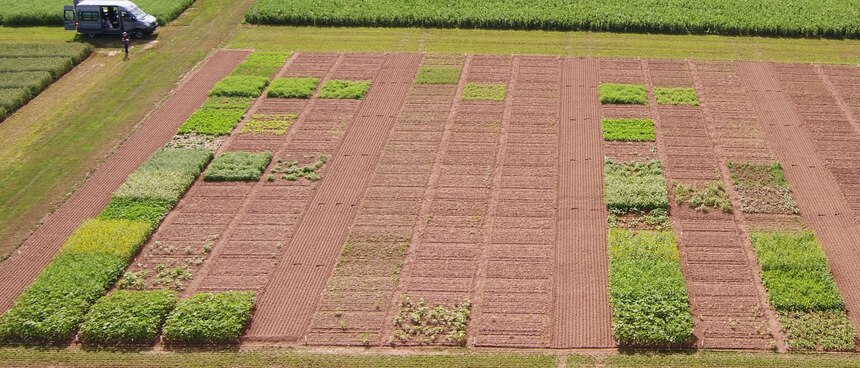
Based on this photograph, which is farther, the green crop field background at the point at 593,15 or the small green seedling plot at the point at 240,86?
the green crop field background at the point at 593,15

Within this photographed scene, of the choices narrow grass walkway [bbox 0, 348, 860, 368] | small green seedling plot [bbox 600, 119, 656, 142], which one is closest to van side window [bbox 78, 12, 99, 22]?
narrow grass walkway [bbox 0, 348, 860, 368]

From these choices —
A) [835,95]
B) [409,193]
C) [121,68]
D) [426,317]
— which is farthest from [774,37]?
[121,68]

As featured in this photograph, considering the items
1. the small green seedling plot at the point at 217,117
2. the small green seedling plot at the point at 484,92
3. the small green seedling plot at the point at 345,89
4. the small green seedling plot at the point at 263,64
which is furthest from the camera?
the small green seedling plot at the point at 263,64

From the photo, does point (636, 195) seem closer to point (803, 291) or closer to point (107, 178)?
point (803, 291)

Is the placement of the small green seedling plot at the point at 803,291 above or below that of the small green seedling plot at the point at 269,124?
below

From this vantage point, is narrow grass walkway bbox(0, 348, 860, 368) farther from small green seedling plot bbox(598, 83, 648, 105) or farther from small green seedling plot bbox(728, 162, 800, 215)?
small green seedling plot bbox(598, 83, 648, 105)

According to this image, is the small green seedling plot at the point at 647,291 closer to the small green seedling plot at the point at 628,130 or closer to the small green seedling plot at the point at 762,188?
the small green seedling plot at the point at 762,188

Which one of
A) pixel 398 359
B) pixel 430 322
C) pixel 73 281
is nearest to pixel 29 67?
pixel 73 281

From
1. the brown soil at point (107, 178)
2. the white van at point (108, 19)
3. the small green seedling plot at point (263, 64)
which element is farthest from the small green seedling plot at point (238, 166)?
the white van at point (108, 19)
